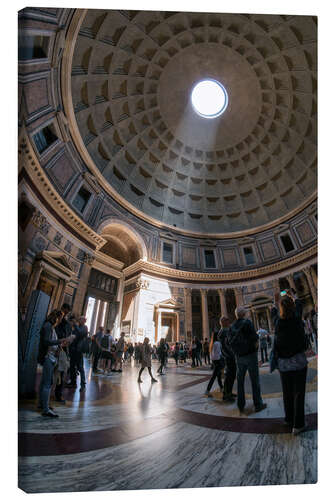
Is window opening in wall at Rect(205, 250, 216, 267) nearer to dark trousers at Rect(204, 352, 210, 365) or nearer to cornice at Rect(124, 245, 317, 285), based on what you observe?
cornice at Rect(124, 245, 317, 285)

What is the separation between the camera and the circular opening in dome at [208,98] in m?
3.84

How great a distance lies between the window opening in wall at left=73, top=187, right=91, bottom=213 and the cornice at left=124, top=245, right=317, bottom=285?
118cm

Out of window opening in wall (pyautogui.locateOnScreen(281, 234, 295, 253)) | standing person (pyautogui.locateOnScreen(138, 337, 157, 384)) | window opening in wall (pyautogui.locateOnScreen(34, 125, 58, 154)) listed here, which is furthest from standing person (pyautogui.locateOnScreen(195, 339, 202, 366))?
window opening in wall (pyautogui.locateOnScreen(34, 125, 58, 154))

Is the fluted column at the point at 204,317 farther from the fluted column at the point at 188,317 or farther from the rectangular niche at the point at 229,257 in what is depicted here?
the rectangular niche at the point at 229,257

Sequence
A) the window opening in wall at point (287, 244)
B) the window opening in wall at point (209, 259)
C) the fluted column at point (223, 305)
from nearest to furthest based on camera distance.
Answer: the fluted column at point (223, 305) < the window opening in wall at point (287, 244) < the window opening in wall at point (209, 259)

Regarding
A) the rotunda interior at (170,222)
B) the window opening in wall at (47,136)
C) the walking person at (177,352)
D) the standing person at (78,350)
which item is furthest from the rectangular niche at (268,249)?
the window opening in wall at (47,136)

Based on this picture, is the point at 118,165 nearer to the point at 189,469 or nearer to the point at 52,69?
the point at 52,69

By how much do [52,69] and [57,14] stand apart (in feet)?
3.31

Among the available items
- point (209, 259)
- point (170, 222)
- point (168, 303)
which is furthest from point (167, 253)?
point (168, 303)

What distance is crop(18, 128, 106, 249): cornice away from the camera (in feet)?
6.93

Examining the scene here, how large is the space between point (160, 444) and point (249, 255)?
7.85 ft

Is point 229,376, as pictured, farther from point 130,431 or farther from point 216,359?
point 130,431

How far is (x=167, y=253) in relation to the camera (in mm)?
3295

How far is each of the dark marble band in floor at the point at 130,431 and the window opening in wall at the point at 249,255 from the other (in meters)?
1.73
